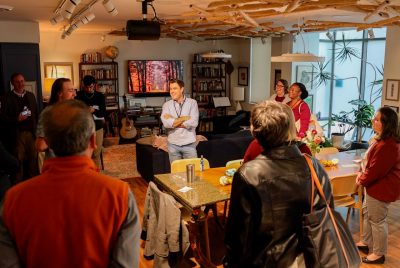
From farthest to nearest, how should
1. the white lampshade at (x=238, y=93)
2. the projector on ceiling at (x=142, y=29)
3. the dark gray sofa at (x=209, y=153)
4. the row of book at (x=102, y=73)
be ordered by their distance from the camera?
the white lampshade at (x=238, y=93) < the row of book at (x=102, y=73) < the dark gray sofa at (x=209, y=153) < the projector on ceiling at (x=142, y=29)

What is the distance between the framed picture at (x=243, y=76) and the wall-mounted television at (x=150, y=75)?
1676 mm

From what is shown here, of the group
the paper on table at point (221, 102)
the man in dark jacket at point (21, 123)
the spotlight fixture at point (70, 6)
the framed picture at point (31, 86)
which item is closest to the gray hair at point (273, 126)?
the spotlight fixture at point (70, 6)

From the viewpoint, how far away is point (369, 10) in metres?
4.23

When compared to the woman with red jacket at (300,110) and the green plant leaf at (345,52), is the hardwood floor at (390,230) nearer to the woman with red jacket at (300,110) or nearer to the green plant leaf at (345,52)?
the woman with red jacket at (300,110)

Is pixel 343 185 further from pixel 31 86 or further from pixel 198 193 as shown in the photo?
pixel 31 86

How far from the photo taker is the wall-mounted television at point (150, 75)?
9906mm

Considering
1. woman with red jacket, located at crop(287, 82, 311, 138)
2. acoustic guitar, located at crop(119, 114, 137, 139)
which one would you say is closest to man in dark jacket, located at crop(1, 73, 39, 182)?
woman with red jacket, located at crop(287, 82, 311, 138)

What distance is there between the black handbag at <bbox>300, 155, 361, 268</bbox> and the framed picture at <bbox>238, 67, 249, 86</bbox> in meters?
8.91

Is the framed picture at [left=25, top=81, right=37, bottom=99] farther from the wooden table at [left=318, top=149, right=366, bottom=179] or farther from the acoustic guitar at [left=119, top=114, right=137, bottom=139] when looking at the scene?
the wooden table at [left=318, top=149, right=366, bottom=179]

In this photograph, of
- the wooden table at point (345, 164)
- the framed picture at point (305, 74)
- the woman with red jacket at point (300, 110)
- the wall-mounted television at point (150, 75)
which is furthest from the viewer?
the wall-mounted television at point (150, 75)

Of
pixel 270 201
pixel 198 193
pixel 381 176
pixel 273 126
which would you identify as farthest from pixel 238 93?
pixel 270 201

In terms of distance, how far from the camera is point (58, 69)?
9.30 meters

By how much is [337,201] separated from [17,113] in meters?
3.79

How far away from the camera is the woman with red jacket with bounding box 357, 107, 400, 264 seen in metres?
3.26
